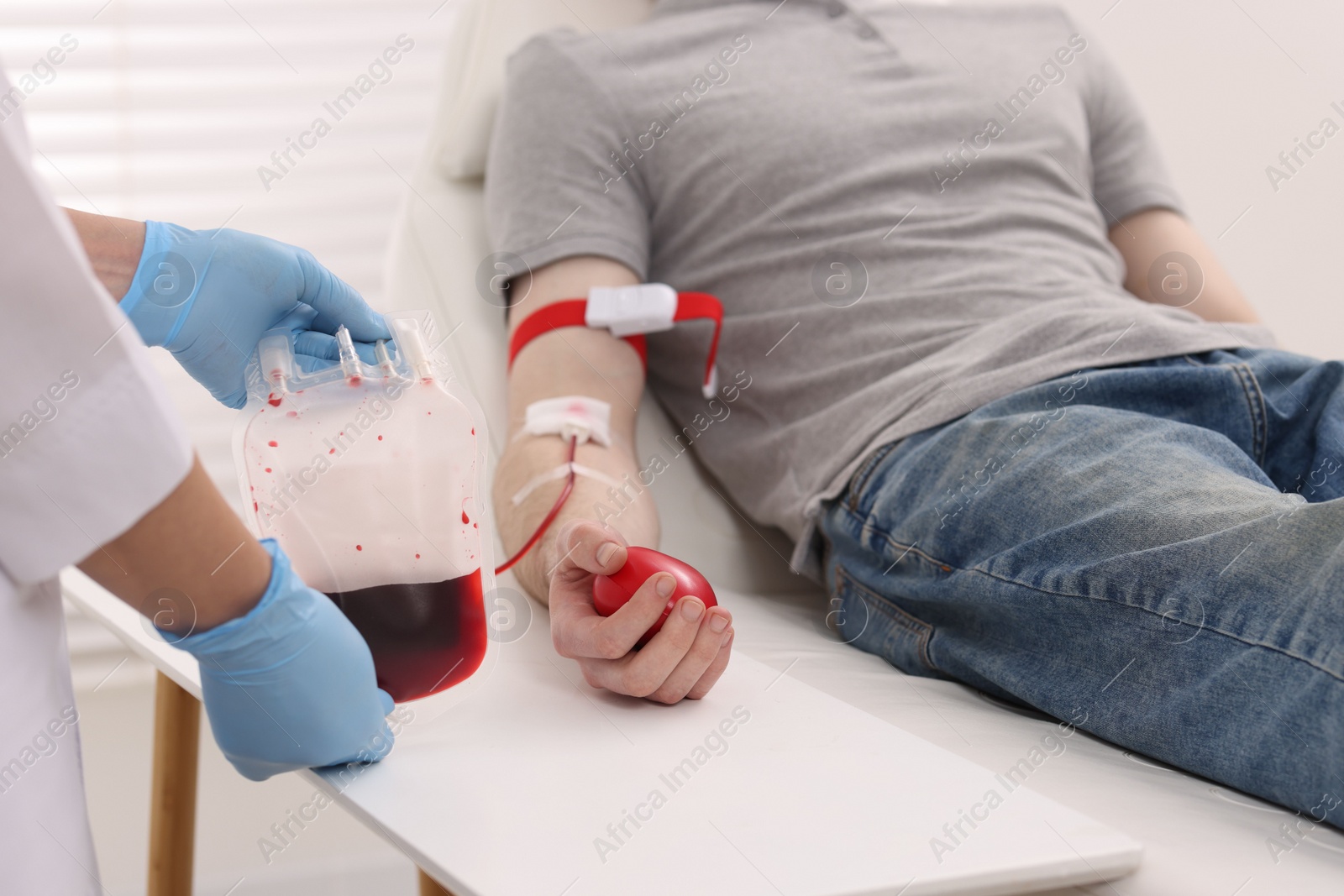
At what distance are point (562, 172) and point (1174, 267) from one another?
0.76m

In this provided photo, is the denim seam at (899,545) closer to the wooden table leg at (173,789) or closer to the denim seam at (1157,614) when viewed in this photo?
the denim seam at (1157,614)

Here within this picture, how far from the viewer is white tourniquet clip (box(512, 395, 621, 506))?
2.85 ft

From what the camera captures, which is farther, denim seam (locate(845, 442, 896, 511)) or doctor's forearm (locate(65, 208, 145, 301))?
denim seam (locate(845, 442, 896, 511))

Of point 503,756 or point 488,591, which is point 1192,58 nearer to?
point 488,591

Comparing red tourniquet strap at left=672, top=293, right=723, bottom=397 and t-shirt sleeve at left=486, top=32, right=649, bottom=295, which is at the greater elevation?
t-shirt sleeve at left=486, top=32, right=649, bottom=295

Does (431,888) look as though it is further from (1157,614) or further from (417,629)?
(1157,614)

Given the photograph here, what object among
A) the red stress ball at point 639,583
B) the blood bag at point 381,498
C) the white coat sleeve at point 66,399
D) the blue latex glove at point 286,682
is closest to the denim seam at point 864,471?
the red stress ball at point 639,583

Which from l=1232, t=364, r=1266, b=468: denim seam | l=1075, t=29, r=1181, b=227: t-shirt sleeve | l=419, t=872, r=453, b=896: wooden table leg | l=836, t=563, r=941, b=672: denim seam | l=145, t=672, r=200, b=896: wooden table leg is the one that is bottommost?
l=145, t=672, r=200, b=896: wooden table leg

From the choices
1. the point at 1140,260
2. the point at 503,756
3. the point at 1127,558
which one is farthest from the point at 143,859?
the point at 1140,260

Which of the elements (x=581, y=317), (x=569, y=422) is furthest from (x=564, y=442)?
(x=581, y=317)

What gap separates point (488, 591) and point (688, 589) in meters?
0.14

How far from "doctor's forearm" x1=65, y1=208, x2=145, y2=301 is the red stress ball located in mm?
360

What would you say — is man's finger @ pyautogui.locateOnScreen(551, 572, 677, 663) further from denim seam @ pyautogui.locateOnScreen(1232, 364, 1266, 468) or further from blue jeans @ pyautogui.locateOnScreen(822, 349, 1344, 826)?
denim seam @ pyautogui.locateOnScreen(1232, 364, 1266, 468)

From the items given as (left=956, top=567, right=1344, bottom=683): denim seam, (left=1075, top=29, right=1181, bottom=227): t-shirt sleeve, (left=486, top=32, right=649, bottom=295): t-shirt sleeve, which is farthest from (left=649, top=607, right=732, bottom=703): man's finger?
(left=1075, top=29, right=1181, bottom=227): t-shirt sleeve
